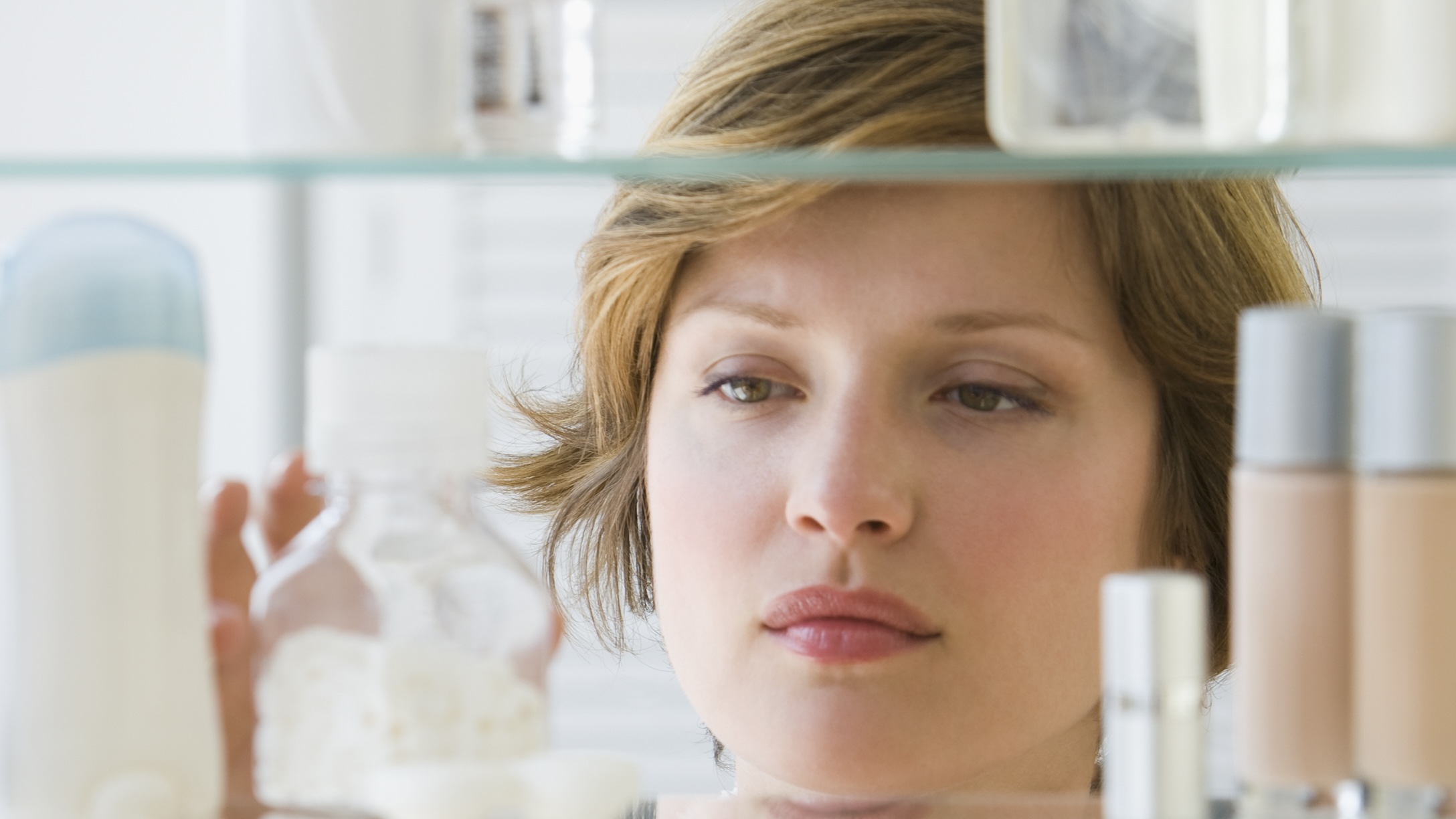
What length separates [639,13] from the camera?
3.51 ft

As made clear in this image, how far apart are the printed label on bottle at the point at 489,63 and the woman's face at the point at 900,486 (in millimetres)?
153

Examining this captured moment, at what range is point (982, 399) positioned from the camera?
527mm

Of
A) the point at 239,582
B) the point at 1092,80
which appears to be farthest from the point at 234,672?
the point at 1092,80

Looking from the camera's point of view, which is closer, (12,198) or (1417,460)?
(1417,460)

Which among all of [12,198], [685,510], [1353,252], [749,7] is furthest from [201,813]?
[1353,252]

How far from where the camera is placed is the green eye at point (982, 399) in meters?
0.52

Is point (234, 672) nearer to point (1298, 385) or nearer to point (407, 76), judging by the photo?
point (407, 76)

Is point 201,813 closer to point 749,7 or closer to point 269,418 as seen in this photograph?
point 749,7

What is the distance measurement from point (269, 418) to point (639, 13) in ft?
1.64

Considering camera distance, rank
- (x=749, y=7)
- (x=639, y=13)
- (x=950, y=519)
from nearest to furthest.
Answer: (x=950, y=519) < (x=749, y=7) < (x=639, y=13)

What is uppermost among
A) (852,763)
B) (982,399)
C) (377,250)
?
(377,250)

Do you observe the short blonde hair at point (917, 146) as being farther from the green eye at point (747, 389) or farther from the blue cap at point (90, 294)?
the blue cap at point (90, 294)

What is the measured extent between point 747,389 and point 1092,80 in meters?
0.21

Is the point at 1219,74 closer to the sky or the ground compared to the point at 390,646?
closer to the sky
